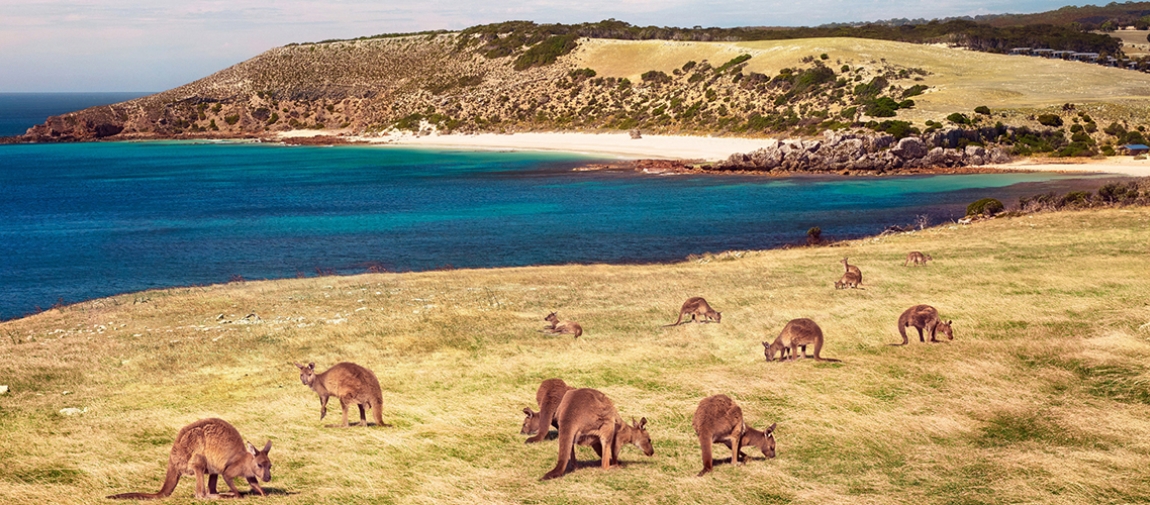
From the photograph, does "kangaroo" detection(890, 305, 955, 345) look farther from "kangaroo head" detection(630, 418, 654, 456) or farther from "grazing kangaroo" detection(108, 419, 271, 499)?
"grazing kangaroo" detection(108, 419, 271, 499)

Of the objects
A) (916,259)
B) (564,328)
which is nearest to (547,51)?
(916,259)

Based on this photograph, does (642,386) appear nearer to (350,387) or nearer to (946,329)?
(350,387)

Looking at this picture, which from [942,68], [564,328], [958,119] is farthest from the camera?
[942,68]

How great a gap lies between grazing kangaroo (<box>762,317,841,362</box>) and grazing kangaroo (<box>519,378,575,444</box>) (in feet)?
19.3

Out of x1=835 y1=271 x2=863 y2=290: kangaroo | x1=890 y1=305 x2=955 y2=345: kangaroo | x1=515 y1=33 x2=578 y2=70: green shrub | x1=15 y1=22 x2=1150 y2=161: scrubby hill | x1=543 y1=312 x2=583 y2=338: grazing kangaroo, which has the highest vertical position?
x1=515 y1=33 x2=578 y2=70: green shrub

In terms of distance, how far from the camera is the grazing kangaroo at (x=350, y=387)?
1406cm

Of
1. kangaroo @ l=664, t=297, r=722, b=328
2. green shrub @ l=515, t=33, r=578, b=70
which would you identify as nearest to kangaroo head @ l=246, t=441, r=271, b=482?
kangaroo @ l=664, t=297, r=722, b=328

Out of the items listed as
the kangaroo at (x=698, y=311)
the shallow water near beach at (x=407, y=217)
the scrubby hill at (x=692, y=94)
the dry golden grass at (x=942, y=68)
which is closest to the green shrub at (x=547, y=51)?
the scrubby hill at (x=692, y=94)

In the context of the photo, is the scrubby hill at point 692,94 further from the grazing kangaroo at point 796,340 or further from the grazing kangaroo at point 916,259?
the grazing kangaroo at point 796,340

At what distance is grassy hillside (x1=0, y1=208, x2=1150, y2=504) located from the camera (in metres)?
12.1

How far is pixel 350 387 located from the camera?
14.1m

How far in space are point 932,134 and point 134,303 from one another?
79.6 meters

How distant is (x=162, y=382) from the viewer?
1917cm

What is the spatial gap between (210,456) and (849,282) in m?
20.2
